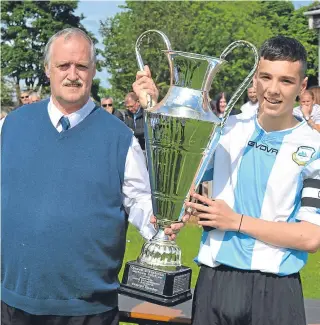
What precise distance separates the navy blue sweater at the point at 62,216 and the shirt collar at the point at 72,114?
0.08 ft

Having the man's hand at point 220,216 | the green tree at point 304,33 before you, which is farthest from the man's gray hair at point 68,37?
the green tree at point 304,33

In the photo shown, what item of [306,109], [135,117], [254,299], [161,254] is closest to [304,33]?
[135,117]

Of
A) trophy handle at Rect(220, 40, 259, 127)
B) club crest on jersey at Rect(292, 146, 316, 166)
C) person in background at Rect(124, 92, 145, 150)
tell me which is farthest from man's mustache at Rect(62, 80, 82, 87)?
person in background at Rect(124, 92, 145, 150)

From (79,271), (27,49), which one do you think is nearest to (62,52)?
(79,271)

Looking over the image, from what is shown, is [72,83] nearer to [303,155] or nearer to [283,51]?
[283,51]

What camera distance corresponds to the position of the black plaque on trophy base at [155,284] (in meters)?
2.44

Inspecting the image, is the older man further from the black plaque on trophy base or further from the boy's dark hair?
the boy's dark hair

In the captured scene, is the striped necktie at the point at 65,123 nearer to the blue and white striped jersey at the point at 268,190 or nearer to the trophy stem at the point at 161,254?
the trophy stem at the point at 161,254

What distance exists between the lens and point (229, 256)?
2.35 meters

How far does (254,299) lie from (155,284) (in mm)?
380

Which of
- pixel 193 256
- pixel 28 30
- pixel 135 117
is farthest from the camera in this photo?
pixel 28 30

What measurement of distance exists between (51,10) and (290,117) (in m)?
55.0

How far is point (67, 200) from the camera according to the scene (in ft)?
8.26

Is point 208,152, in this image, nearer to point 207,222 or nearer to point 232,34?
point 207,222
